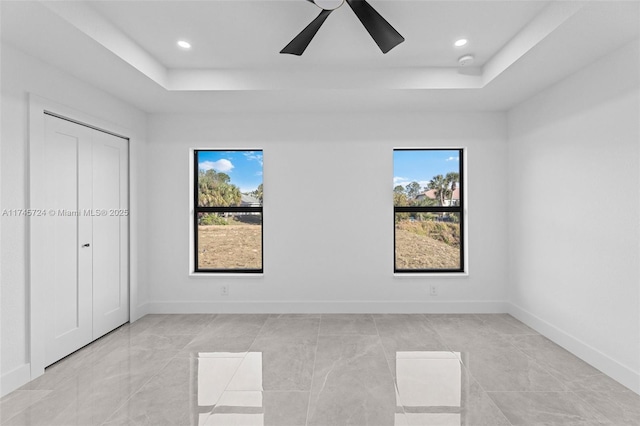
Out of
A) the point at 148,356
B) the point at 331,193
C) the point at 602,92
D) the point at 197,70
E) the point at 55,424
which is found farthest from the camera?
the point at 331,193

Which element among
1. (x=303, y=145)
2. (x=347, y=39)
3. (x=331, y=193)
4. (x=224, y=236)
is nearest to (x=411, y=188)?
(x=331, y=193)

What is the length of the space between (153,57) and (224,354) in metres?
2.83

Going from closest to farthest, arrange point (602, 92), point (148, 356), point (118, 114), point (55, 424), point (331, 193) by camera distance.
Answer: point (55, 424)
point (602, 92)
point (148, 356)
point (118, 114)
point (331, 193)

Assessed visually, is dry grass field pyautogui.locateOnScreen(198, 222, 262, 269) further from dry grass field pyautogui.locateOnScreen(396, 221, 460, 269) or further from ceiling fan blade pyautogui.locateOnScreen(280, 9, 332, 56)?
ceiling fan blade pyautogui.locateOnScreen(280, 9, 332, 56)

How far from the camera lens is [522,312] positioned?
3.61 meters

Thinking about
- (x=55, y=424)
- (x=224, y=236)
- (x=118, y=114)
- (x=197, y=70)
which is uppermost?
(x=197, y=70)

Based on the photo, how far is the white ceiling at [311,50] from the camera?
7.17 ft

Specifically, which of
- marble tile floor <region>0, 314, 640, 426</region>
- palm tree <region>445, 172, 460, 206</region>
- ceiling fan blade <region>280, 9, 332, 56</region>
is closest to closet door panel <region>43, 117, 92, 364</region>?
marble tile floor <region>0, 314, 640, 426</region>

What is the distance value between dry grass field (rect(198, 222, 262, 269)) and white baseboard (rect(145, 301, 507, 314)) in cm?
49

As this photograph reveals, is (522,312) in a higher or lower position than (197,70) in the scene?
lower

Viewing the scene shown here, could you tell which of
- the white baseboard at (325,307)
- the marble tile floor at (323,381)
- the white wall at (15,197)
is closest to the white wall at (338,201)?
the white baseboard at (325,307)

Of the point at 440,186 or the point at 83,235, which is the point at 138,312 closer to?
the point at 83,235

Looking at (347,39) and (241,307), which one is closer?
(347,39)

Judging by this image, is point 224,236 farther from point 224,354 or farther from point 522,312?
point 522,312
